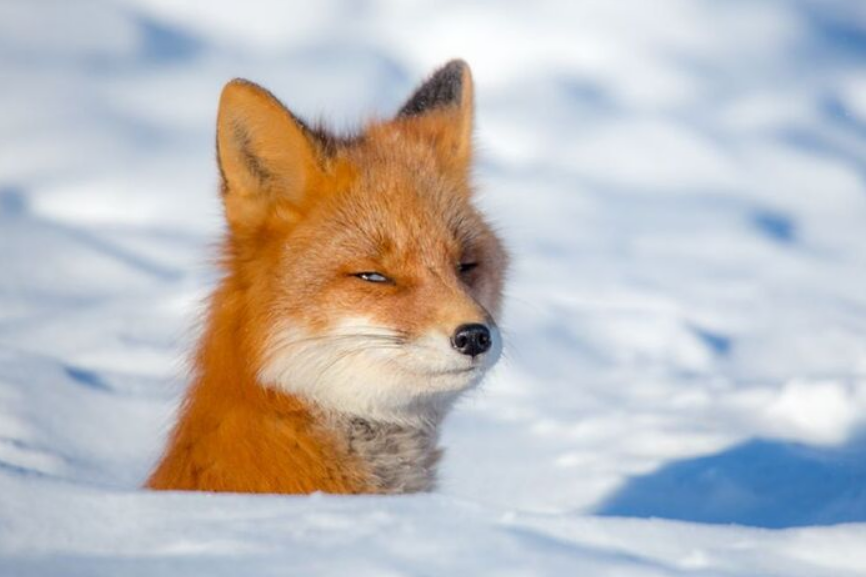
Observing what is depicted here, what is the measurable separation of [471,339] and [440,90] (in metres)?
1.57

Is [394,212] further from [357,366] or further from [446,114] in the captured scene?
[446,114]

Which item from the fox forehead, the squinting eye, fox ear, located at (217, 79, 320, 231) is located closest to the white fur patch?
the squinting eye

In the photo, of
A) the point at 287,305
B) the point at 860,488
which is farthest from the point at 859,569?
the point at 860,488

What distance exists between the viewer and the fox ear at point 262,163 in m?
3.66

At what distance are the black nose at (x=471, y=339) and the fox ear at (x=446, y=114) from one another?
0.95 m

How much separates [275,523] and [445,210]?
1.60m

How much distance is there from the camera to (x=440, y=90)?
4586mm

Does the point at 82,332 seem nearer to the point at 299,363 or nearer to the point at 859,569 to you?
the point at 299,363

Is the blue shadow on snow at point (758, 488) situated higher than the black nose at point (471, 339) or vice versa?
the black nose at point (471, 339)

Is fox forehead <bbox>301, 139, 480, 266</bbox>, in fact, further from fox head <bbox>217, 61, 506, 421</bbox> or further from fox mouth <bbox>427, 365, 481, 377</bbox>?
fox mouth <bbox>427, 365, 481, 377</bbox>

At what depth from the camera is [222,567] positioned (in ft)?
7.41

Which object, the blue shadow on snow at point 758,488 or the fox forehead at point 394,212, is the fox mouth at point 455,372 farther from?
the blue shadow on snow at point 758,488

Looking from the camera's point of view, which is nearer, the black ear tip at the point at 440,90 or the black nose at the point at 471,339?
the black nose at the point at 471,339

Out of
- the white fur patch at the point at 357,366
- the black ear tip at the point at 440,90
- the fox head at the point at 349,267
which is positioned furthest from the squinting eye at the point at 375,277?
the black ear tip at the point at 440,90
